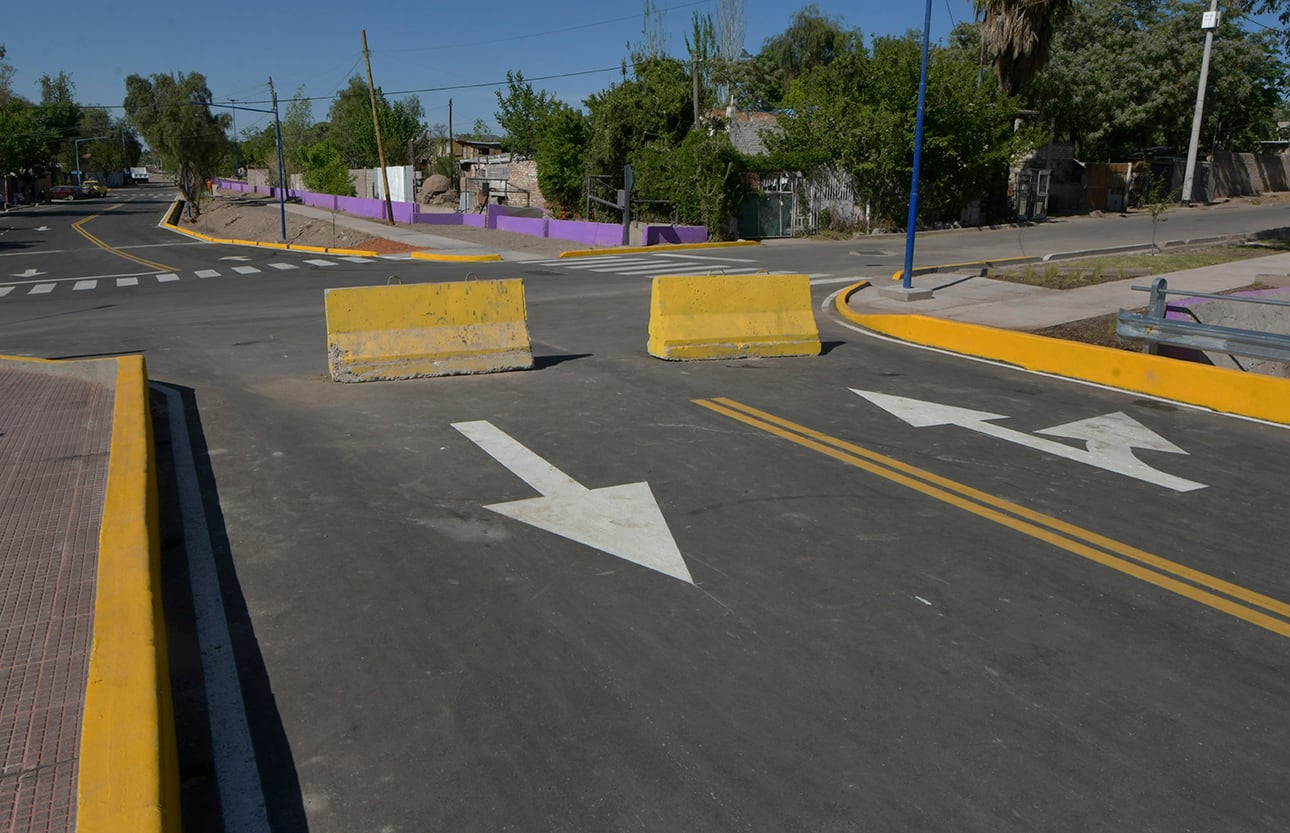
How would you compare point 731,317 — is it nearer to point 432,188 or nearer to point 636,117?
point 636,117

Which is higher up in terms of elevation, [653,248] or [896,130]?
[896,130]

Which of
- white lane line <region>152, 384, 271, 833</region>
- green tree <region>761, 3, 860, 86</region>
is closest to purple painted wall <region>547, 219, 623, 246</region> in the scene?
white lane line <region>152, 384, 271, 833</region>

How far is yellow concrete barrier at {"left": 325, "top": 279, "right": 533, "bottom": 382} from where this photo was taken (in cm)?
1112

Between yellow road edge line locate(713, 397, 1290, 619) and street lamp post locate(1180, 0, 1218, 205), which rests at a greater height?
street lamp post locate(1180, 0, 1218, 205)

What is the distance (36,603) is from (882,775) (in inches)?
177

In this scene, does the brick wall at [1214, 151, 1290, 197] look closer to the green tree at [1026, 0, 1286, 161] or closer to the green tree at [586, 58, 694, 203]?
the green tree at [1026, 0, 1286, 161]

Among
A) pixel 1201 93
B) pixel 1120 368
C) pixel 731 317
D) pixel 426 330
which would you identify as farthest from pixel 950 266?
pixel 1201 93

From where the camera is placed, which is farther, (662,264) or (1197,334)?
(662,264)

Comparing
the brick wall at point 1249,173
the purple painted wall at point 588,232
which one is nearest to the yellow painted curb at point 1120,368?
the purple painted wall at point 588,232

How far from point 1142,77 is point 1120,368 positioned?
148 ft

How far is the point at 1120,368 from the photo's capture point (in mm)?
11031

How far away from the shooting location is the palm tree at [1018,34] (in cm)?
3697

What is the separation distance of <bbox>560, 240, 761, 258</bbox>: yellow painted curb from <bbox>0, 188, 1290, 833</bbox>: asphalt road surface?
21.0 meters

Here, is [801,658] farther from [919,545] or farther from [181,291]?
[181,291]
